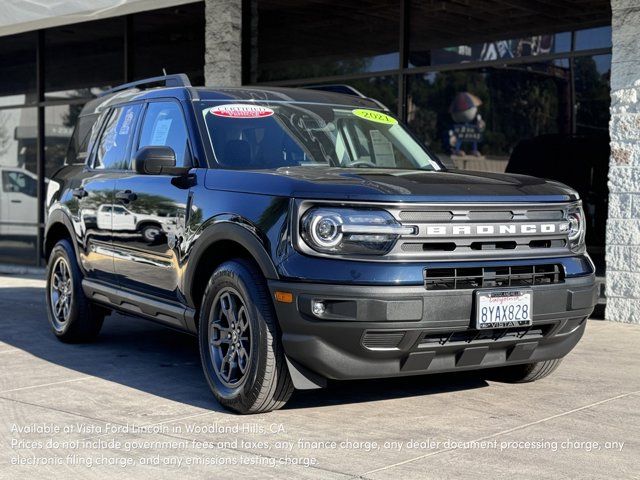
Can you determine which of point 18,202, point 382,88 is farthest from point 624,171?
point 18,202

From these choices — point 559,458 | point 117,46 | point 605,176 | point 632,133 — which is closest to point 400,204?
point 559,458

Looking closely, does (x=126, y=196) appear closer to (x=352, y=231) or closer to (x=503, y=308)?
(x=352, y=231)

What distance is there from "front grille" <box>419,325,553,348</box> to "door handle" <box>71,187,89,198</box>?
11.2 feet

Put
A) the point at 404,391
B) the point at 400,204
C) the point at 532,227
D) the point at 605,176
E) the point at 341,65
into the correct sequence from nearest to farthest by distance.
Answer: the point at 400,204, the point at 532,227, the point at 404,391, the point at 605,176, the point at 341,65

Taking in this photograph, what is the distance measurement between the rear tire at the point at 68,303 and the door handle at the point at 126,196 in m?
1.10

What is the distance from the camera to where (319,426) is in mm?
5074

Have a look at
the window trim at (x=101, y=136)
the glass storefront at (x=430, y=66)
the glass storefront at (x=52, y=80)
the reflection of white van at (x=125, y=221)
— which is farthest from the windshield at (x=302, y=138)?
the glass storefront at (x=52, y=80)

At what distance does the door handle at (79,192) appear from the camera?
7387mm

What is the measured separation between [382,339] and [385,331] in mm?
75

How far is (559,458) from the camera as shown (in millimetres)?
4500

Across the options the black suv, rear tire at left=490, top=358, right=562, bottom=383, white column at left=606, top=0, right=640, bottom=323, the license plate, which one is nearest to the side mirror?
the black suv

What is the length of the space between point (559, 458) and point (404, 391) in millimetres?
1527

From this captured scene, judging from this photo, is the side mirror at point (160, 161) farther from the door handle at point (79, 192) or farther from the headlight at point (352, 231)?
the door handle at point (79, 192)

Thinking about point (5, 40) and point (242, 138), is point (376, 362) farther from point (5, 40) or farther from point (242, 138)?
point (5, 40)
